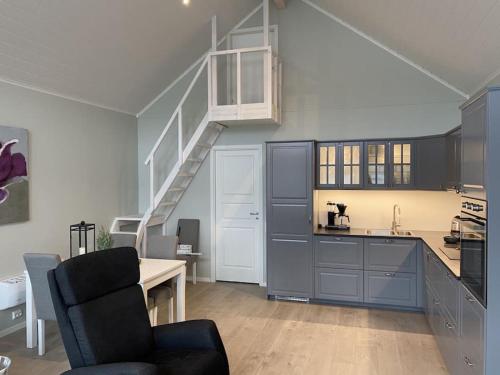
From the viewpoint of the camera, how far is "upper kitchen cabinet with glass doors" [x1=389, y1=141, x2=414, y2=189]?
4934 mm

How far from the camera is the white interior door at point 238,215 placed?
5.91 meters

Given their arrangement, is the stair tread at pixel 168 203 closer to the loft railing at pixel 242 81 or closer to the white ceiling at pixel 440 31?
the loft railing at pixel 242 81

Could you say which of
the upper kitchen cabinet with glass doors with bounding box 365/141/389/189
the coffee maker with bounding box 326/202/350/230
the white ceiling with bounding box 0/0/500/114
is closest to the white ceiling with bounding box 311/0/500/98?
the white ceiling with bounding box 0/0/500/114

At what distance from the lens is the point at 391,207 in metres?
5.33

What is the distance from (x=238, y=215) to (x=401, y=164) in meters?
2.48

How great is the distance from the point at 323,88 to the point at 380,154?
129 centimetres

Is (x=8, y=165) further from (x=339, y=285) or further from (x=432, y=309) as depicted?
(x=339, y=285)

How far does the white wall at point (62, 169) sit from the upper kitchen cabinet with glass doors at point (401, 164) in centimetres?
395

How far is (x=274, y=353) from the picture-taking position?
3.61m

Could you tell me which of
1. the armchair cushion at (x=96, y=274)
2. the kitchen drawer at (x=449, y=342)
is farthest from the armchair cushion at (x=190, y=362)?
the kitchen drawer at (x=449, y=342)

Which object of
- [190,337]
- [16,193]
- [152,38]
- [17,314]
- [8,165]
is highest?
[152,38]

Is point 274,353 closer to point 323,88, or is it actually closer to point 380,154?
point 380,154

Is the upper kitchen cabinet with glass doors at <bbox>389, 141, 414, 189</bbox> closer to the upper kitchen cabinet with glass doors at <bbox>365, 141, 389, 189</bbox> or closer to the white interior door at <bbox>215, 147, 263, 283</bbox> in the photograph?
the upper kitchen cabinet with glass doors at <bbox>365, 141, 389, 189</bbox>

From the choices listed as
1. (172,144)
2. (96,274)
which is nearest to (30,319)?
(96,274)
